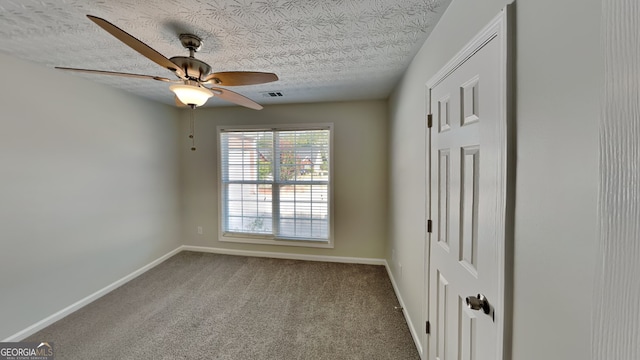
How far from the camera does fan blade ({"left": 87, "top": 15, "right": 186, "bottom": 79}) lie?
100cm

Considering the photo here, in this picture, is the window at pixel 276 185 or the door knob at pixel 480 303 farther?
the window at pixel 276 185

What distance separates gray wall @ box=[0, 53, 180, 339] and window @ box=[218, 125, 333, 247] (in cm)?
104

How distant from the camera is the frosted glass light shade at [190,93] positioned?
1412mm

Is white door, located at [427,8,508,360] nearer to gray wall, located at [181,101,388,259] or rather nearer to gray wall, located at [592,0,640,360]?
gray wall, located at [592,0,640,360]

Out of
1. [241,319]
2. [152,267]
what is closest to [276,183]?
[241,319]

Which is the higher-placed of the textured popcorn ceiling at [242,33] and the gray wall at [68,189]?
the textured popcorn ceiling at [242,33]

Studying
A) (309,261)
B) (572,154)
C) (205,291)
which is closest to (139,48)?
(572,154)

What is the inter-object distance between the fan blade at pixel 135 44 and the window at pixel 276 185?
2022 millimetres

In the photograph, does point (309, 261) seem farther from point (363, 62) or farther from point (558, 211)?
point (558, 211)

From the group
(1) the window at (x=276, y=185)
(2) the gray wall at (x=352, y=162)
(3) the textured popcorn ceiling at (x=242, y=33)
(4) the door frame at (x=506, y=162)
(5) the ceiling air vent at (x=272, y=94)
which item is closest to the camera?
(4) the door frame at (x=506, y=162)

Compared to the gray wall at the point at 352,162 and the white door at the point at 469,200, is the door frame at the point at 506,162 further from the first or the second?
the gray wall at the point at 352,162

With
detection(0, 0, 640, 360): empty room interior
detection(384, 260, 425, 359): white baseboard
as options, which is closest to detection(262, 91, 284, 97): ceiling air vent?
detection(0, 0, 640, 360): empty room interior

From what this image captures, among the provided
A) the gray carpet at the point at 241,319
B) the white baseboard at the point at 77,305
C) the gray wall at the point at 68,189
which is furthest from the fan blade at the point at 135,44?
the white baseboard at the point at 77,305

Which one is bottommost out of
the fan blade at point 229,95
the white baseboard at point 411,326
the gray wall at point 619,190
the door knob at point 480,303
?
the white baseboard at point 411,326
